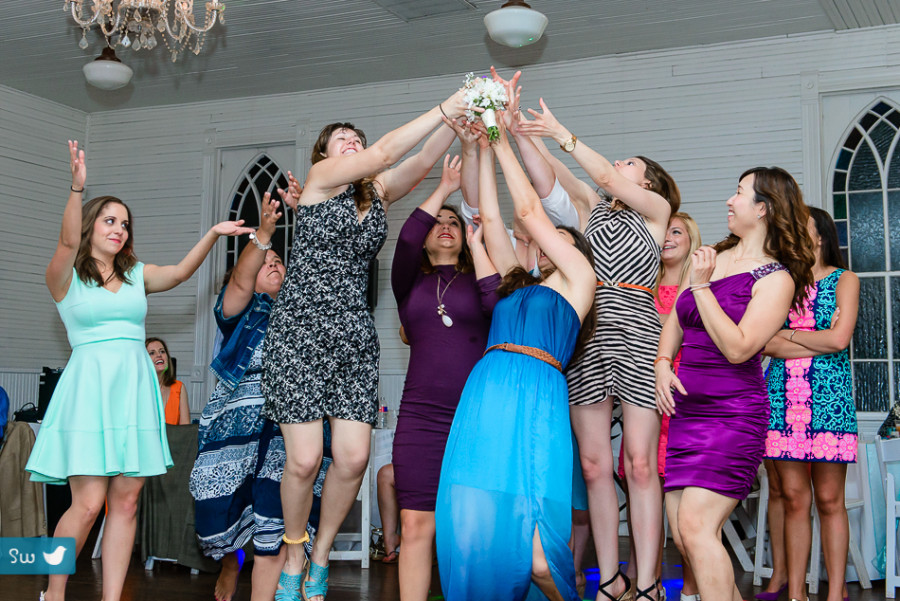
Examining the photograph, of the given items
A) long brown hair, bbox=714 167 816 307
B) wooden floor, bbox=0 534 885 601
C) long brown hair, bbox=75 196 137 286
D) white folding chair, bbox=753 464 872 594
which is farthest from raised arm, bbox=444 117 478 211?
white folding chair, bbox=753 464 872 594

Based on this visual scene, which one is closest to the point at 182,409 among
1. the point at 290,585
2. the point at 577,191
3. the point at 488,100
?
the point at 290,585

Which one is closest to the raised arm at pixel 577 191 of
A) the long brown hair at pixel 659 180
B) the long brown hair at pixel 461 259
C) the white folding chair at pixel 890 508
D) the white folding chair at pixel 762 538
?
the long brown hair at pixel 659 180

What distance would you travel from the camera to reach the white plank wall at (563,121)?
647 centimetres

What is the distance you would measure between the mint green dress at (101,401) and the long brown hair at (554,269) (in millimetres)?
1464

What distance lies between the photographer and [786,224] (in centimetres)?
286

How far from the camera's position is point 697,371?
2.86 m

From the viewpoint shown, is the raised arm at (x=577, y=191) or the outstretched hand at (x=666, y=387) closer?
the outstretched hand at (x=666, y=387)

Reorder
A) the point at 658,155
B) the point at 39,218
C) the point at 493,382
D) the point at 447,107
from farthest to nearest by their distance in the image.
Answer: the point at 39,218
the point at 658,155
the point at 447,107
the point at 493,382

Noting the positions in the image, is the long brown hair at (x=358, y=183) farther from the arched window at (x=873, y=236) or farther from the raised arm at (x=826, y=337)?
the arched window at (x=873, y=236)

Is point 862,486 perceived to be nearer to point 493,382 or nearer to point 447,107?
point 493,382

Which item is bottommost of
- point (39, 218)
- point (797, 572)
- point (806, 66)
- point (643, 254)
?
point (797, 572)

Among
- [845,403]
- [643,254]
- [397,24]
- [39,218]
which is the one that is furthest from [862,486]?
[39,218]

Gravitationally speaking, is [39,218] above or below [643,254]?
above

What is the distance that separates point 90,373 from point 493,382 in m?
1.60
